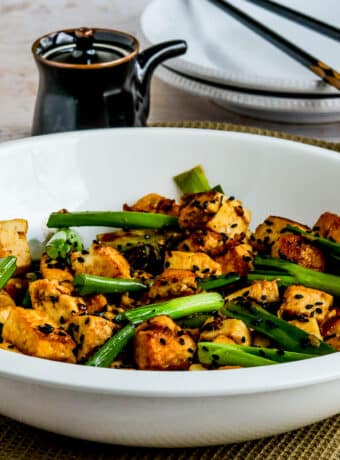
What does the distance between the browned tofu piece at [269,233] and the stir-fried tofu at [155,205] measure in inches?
8.1

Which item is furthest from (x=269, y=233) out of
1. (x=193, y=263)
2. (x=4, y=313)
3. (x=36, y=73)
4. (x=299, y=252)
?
(x=36, y=73)

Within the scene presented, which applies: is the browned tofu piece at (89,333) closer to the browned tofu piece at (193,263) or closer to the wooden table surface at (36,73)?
the browned tofu piece at (193,263)

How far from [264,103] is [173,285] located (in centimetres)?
124

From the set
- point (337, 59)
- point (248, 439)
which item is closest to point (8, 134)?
point (337, 59)

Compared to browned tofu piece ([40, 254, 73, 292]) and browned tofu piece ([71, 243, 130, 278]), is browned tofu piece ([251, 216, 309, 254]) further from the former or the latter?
browned tofu piece ([40, 254, 73, 292])

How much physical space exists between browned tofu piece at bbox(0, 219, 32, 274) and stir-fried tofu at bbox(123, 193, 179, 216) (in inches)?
11.9

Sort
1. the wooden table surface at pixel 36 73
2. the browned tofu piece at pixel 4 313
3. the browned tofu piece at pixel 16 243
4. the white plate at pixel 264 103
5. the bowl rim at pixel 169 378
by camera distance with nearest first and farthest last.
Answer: the bowl rim at pixel 169 378, the browned tofu piece at pixel 4 313, the browned tofu piece at pixel 16 243, the white plate at pixel 264 103, the wooden table surface at pixel 36 73

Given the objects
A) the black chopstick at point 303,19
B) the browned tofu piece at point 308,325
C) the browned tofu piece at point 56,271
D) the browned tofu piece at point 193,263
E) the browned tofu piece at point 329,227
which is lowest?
the browned tofu piece at point 56,271

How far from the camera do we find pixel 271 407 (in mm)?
1357

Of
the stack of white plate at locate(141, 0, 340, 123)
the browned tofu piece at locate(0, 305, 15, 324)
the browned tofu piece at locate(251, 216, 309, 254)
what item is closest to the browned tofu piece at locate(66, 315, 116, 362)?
the browned tofu piece at locate(0, 305, 15, 324)

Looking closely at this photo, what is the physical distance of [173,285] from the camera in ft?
5.52

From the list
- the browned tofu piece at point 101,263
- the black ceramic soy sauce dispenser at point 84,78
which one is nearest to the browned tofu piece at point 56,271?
the browned tofu piece at point 101,263

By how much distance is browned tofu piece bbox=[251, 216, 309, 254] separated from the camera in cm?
192

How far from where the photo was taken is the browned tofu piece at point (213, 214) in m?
1.90
